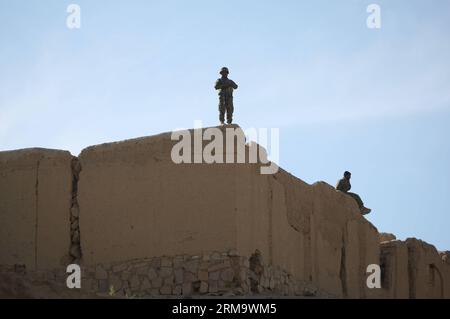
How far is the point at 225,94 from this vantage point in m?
19.9

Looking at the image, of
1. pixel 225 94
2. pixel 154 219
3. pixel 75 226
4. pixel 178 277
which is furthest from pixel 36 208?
pixel 225 94

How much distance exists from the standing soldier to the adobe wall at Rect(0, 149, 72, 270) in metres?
2.76

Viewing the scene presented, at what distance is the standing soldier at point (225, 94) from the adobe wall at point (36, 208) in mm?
2757

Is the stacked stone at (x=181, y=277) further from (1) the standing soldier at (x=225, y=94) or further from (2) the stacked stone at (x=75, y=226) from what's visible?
(1) the standing soldier at (x=225, y=94)

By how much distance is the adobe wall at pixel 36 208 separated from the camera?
19.7 metres

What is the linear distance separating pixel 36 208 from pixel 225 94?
377cm

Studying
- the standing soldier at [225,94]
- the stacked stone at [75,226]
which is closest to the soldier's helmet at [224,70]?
the standing soldier at [225,94]

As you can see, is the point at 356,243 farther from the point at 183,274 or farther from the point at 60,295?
the point at 60,295

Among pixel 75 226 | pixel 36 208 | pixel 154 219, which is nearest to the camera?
pixel 154 219

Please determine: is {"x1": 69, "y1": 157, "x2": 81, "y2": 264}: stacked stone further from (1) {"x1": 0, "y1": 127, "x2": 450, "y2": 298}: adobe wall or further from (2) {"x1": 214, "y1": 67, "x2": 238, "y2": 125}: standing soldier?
(2) {"x1": 214, "y1": 67, "x2": 238, "y2": 125}: standing soldier

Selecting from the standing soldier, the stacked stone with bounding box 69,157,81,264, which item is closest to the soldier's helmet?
the standing soldier

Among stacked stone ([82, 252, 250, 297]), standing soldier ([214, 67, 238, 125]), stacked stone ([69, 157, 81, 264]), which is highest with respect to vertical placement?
standing soldier ([214, 67, 238, 125])

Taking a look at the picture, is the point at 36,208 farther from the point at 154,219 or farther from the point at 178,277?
the point at 178,277

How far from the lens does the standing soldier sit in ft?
64.5
